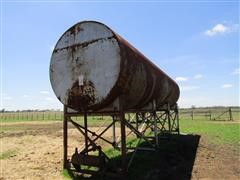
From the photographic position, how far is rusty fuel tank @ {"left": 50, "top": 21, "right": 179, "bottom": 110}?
791 cm

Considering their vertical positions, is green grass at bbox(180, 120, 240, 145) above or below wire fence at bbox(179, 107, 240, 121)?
below

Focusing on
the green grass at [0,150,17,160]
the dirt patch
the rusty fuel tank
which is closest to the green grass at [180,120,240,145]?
the dirt patch

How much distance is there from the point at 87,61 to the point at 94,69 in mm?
372

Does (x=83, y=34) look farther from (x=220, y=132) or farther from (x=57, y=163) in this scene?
(x=220, y=132)

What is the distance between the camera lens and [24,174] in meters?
8.70

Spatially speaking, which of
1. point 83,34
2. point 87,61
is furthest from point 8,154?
point 83,34

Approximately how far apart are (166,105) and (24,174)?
9.29m

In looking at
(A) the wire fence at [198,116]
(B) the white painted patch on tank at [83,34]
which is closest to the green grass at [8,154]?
(B) the white painted patch on tank at [83,34]

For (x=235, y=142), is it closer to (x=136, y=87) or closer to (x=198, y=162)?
(x=198, y=162)

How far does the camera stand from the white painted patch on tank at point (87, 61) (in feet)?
26.1

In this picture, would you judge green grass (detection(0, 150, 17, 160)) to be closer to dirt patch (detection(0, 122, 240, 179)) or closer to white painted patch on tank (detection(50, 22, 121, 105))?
dirt patch (detection(0, 122, 240, 179))

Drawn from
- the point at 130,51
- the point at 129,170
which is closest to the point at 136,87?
the point at 130,51

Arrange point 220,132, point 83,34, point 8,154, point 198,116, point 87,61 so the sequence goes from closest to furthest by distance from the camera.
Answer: point 87,61 → point 83,34 → point 8,154 → point 220,132 → point 198,116

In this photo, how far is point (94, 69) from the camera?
826 centimetres
